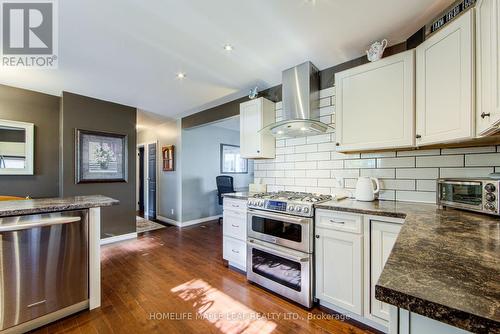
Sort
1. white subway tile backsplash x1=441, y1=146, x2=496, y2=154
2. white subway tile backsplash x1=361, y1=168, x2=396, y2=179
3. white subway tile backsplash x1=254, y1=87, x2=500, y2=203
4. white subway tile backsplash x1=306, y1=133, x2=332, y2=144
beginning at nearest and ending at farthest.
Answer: white subway tile backsplash x1=441, y1=146, x2=496, y2=154 → white subway tile backsplash x1=254, y1=87, x2=500, y2=203 → white subway tile backsplash x1=361, y1=168, x2=396, y2=179 → white subway tile backsplash x1=306, y1=133, x2=332, y2=144

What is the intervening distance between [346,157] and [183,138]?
11.9ft

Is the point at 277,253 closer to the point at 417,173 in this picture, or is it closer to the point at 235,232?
the point at 235,232

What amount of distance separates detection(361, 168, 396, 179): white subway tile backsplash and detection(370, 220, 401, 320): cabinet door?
72 cm

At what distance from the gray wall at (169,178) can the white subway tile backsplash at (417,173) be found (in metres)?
4.13

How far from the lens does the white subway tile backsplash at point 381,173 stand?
2012 millimetres

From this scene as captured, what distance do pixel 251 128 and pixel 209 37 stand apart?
120 centimetres

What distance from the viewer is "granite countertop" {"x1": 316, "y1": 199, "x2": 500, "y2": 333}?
41 centimetres

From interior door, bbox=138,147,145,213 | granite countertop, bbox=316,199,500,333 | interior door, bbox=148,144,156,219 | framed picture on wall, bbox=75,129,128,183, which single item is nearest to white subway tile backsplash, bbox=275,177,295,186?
granite countertop, bbox=316,199,500,333

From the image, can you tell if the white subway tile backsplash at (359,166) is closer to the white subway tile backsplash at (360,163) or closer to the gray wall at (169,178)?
the white subway tile backsplash at (360,163)

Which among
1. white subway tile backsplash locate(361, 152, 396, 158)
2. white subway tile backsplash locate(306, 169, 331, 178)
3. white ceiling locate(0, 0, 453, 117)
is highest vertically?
white ceiling locate(0, 0, 453, 117)

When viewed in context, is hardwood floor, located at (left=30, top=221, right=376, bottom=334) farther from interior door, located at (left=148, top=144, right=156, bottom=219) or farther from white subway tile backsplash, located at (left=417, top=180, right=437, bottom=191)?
interior door, located at (left=148, top=144, right=156, bottom=219)

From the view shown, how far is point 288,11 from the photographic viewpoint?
1588 mm

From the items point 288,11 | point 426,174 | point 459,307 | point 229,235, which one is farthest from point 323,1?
point 229,235

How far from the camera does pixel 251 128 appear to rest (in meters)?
2.81
